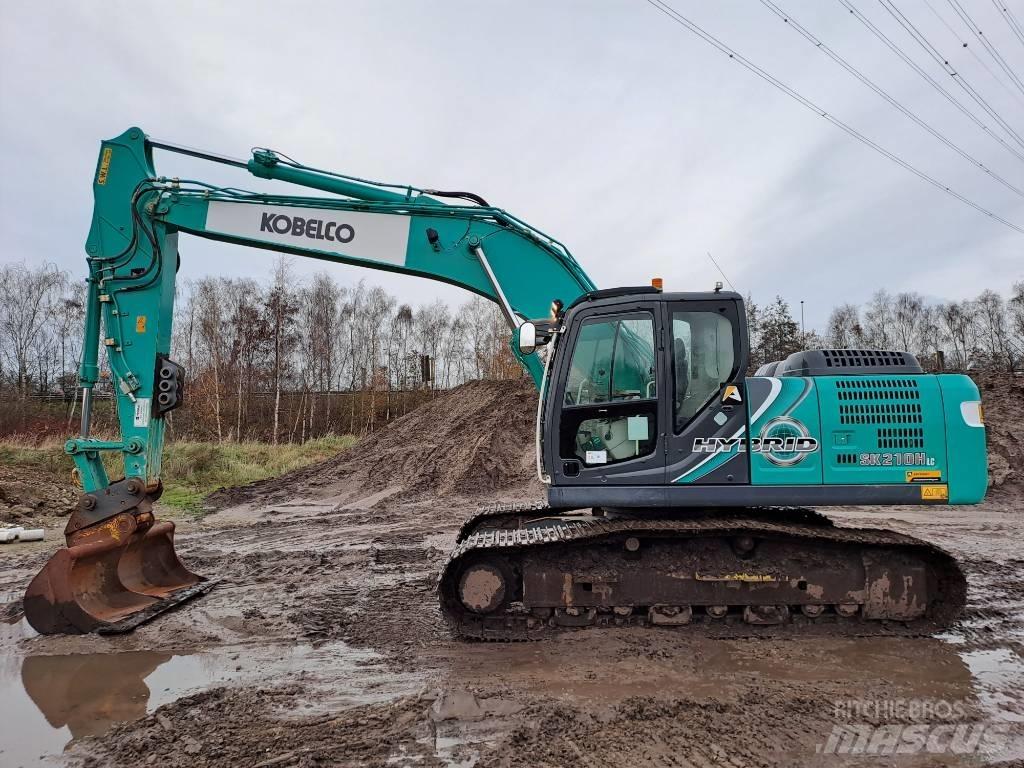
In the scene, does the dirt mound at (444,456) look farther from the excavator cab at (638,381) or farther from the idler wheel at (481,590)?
the excavator cab at (638,381)

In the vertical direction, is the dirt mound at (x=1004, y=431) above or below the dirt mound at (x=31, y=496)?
above

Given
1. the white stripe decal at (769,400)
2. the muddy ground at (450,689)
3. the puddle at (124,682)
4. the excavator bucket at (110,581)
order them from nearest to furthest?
the muddy ground at (450,689) < the puddle at (124,682) < the white stripe decal at (769,400) < the excavator bucket at (110,581)

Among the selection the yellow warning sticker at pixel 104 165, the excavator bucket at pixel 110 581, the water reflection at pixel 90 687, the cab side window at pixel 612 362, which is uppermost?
the yellow warning sticker at pixel 104 165

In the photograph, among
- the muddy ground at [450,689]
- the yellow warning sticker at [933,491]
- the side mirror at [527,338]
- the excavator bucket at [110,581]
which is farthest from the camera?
the excavator bucket at [110,581]

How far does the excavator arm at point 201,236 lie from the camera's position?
5.77 meters

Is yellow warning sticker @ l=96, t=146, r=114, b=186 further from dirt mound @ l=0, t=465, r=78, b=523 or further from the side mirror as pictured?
dirt mound @ l=0, t=465, r=78, b=523

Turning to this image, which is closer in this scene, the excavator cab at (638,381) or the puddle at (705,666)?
the puddle at (705,666)

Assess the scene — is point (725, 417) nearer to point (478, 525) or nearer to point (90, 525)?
point (478, 525)

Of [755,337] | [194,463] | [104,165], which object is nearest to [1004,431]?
[755,337]

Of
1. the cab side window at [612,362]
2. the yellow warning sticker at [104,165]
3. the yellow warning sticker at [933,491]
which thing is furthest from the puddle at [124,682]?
the yellow warning sticker at [104,165]

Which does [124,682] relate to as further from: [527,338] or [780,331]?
[780,331]

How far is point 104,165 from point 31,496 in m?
8.46

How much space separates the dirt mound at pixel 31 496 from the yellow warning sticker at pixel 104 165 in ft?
25.2

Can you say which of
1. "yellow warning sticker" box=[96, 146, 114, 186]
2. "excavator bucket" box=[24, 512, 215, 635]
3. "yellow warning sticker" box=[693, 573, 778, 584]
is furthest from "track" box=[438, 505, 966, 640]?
"yellow warning sticker" box=[96, 146, 114, 186]
